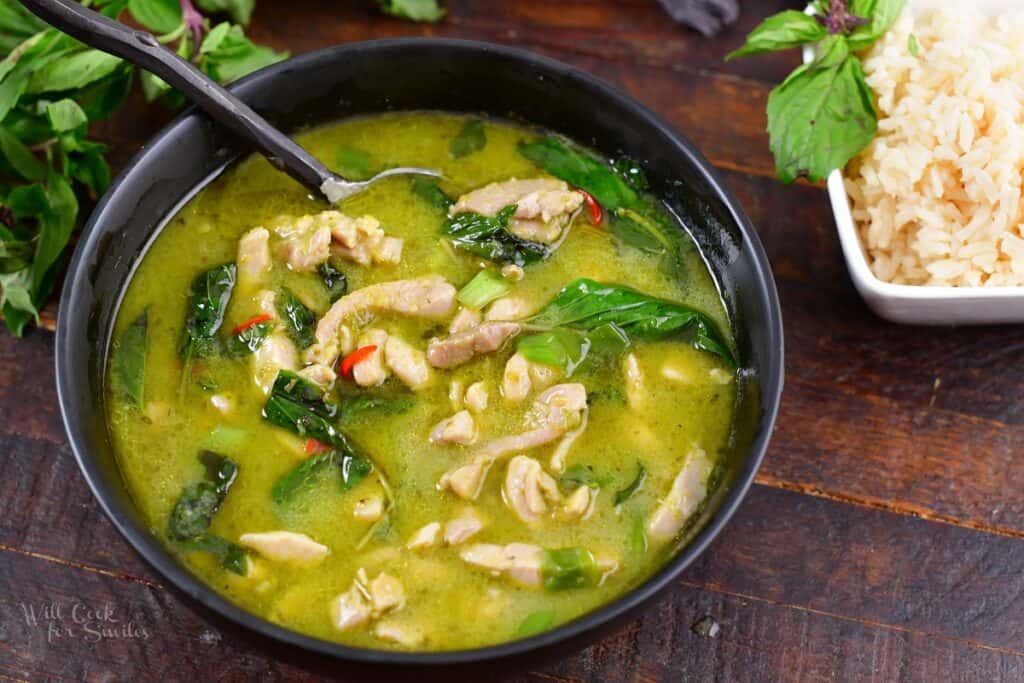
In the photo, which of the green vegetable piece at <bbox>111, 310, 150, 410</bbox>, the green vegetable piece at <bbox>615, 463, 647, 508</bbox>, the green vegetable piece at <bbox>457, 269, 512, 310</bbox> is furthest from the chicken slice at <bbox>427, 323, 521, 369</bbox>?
the green vegetable piece at <bbox>111, 310, 150, 410</bbox>

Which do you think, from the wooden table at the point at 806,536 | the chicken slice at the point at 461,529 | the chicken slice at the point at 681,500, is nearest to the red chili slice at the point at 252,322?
the wooden table at the point at 806,536

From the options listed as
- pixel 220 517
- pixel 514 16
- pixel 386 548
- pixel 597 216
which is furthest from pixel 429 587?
pixel 514 16

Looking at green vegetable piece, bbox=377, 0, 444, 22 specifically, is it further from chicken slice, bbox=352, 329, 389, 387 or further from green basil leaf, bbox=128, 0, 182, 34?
chicken slice, bbox=352, 329, 389, 387

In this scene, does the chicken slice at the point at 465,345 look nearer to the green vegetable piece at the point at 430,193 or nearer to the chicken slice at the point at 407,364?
the chicken slice at the point at 407,364

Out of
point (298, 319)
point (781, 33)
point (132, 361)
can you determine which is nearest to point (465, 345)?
point (298, 319)

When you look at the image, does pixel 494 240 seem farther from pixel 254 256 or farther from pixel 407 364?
pixel 254 256
